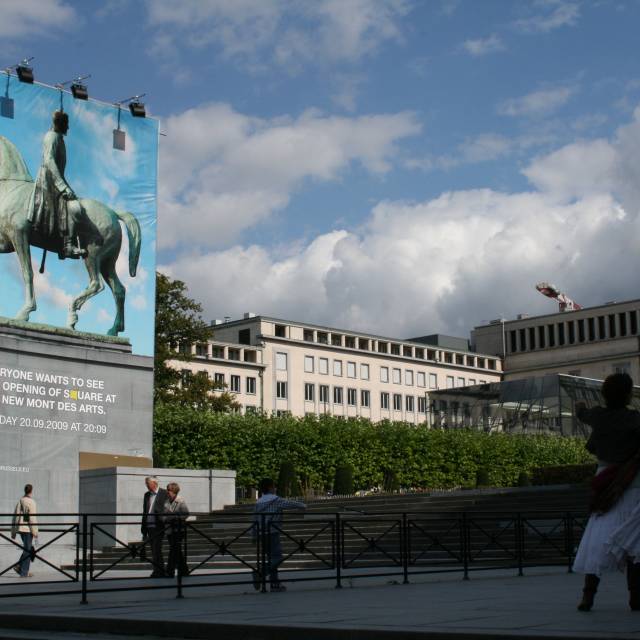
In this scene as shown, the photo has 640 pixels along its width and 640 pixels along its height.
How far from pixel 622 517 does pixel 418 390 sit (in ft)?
375

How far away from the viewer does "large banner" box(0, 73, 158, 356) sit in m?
34.0

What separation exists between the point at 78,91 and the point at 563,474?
21423 millimetres

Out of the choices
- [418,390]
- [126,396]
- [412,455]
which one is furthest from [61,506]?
[418,390]

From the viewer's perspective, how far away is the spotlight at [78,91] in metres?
36.0

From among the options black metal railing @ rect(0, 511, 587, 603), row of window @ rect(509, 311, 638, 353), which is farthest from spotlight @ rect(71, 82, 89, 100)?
row of window @ rect(509, 311, 638, 353)

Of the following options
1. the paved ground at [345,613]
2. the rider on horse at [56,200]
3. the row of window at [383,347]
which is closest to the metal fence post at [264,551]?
the paved ground at [345,613]

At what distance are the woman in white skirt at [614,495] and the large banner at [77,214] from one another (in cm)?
2690

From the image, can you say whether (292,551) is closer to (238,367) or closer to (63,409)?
(63,409)

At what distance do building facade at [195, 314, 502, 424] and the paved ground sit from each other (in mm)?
84204

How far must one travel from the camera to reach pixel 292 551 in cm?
2142

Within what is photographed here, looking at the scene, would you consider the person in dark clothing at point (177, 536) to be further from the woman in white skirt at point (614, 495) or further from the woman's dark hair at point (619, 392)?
the woman's dark hair at point (619, 392)

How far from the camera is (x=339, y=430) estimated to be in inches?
2071

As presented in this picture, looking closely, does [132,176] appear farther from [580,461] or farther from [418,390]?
[418,390]

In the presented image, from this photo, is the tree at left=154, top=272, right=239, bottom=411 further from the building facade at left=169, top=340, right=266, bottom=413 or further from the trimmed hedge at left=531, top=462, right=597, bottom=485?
the building facade at left=169, top=340, right=266, bottom=413
